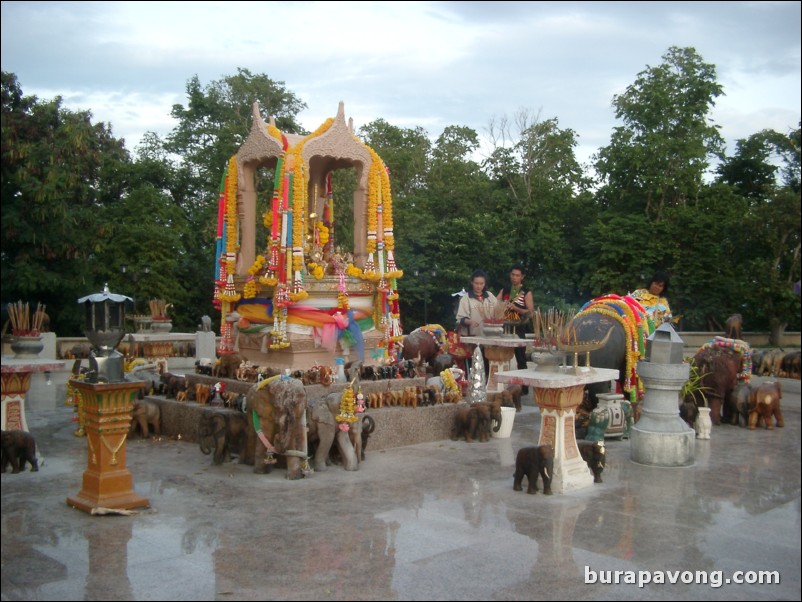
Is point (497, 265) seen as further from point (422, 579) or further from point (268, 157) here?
point (422, 579)

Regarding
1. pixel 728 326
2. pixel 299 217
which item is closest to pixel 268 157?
pixel 299 217

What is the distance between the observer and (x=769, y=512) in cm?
686

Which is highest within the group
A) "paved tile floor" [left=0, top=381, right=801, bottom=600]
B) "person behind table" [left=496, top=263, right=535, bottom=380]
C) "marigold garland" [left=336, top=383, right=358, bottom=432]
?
"person behind table" [left=496, top=263, right=535, bottom=380]

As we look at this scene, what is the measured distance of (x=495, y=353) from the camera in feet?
40.9

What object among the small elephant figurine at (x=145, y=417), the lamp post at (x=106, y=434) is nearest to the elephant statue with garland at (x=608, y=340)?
the small elephant figurine at (x=145, y=417)

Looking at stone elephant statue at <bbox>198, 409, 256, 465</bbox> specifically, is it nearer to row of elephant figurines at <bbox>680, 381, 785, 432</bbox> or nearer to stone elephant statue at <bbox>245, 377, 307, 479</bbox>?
stone elephant statue at <bbox>245, 377, 307, 479</bbox>

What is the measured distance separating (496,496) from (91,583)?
3.66m

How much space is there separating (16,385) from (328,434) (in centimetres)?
361

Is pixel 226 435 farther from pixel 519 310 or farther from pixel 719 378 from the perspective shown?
pixel 719 378

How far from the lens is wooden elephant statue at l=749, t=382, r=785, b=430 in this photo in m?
10.9

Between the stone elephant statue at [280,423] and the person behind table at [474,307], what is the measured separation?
5752 millimetres

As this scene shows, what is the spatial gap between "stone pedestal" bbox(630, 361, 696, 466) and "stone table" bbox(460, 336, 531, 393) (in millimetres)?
3514

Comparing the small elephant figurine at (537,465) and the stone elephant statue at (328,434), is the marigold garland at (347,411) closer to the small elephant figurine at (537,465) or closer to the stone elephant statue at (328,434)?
the stone elephant statue at (328,434)

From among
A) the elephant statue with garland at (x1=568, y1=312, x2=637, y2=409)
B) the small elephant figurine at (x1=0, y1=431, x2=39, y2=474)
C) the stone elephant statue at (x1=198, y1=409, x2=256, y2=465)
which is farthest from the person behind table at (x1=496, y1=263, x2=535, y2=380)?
the small elephant figurine at (x1=0, y1=431, x2=39, y2=474)
